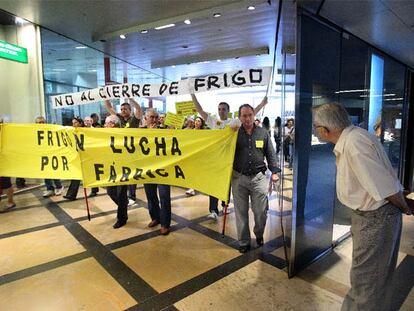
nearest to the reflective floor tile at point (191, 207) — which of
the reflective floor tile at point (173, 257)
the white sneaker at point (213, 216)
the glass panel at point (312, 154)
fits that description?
the white sneaker at point (213, 216)

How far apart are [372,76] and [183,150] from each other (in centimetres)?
274

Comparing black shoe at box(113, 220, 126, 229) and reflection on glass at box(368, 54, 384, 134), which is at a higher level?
reflection on glass at box(368, 54, 384, 134)

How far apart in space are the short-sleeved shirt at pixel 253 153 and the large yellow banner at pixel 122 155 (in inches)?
3.9

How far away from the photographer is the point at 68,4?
519 centimetres

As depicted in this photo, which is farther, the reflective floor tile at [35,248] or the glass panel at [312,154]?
the reflective floor tile at [35,248]

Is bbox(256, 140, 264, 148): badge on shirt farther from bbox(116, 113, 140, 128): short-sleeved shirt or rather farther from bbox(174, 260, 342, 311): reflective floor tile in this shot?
bbox(116, 113, 140, 128): short-sleeved shirt

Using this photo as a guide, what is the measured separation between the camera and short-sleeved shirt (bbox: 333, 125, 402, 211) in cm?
146

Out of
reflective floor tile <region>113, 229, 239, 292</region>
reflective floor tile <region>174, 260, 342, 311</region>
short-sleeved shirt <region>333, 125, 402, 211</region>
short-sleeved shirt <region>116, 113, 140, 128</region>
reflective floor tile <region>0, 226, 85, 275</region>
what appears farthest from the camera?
short-sleeved shirt <region>116, 113, 140, 128</region>

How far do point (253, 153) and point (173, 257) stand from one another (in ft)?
4.41

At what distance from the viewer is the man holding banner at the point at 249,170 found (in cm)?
289

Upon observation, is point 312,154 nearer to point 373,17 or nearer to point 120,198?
point 373,17

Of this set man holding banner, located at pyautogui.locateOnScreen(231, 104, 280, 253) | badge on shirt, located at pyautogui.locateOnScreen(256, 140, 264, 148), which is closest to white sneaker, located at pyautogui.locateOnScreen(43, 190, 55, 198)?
man holding banner, located at pyautogui.locateOnScreen(231, 104, 280, 253)

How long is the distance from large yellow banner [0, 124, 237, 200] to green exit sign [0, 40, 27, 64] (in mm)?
2296

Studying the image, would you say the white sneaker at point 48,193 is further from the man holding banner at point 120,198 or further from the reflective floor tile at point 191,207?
the reflective floor tile at point 191,207
